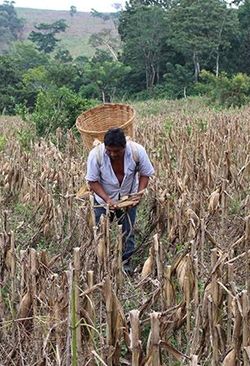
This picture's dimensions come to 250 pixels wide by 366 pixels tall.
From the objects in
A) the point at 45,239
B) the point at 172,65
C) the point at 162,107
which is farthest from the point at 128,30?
the point at 45,239

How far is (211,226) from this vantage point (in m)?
3.78

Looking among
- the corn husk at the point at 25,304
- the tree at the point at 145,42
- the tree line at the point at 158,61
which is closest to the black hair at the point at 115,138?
the corn husk at the point at 25,304

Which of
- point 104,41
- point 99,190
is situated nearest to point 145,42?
point 104,41

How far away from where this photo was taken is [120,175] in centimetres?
356

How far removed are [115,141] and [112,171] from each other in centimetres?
31

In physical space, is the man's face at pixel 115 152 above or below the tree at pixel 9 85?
above

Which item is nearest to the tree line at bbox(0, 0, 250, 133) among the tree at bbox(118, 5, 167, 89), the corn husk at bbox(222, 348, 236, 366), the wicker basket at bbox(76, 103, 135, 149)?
the tree at bbox(118, 5, 167, 89)

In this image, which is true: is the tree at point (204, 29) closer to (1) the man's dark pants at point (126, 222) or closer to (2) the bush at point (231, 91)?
(2) the bush at point (231, 91)

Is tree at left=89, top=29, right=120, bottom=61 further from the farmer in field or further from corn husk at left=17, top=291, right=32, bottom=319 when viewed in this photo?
corn husk at left=17, top=291, right=32, bottom=319

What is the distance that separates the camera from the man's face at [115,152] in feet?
10.8

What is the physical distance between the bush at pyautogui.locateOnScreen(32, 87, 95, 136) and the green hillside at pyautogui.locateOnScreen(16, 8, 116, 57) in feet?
124

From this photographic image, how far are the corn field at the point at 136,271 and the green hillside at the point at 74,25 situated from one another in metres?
42.0

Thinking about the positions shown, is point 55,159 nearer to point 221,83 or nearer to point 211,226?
point 211,226

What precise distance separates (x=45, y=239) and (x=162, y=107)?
15779mm
